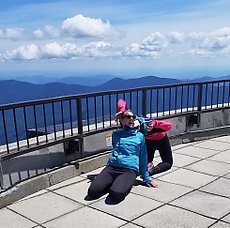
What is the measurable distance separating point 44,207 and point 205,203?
2204 mm

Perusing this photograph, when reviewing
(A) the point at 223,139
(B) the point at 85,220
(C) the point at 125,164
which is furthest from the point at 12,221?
(A) the point at 223,139

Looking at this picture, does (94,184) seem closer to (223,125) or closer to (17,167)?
(17,167)

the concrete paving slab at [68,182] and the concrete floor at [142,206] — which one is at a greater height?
the concrete floor at [142,206]

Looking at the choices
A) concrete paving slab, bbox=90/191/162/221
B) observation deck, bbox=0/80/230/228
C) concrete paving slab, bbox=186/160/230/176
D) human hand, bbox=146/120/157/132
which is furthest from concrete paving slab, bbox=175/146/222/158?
concrete paving slab, bbox=90/191/162/221

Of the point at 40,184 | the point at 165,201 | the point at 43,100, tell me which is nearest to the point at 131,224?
the point at 165,201

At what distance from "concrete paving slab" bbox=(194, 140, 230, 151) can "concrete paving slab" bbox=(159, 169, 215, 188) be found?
1799 mm

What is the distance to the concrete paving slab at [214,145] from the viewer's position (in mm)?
7143

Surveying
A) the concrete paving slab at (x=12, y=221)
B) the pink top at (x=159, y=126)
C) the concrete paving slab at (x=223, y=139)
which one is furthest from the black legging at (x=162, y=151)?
the concrete paving slab at (x=223, y=139)

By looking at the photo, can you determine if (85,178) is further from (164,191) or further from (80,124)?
(164,191)

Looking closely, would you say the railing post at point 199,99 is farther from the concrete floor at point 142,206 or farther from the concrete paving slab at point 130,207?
the concrete paving slab at point 130,207

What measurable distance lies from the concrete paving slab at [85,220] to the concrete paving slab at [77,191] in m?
0.36

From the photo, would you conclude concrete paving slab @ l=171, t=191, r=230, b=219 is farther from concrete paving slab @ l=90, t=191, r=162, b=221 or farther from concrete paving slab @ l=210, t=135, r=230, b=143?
concrete paving slab @ l=210, t=135, r=230, b=143

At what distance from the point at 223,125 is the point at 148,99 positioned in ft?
8.06

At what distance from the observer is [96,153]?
5.99 m
